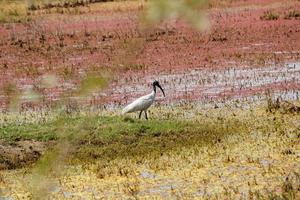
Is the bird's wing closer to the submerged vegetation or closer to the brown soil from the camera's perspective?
the submerged vegetation

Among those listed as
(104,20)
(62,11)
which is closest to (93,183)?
(104,20)

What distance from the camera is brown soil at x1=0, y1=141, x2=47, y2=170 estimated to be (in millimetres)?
7656

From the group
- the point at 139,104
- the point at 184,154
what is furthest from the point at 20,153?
the point at 139,104

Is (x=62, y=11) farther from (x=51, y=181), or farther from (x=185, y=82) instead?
(x=51, y=181)

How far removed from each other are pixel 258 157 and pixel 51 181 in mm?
6418

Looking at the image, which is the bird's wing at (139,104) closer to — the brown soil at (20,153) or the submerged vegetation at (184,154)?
the submerged vegetation at (184,154)

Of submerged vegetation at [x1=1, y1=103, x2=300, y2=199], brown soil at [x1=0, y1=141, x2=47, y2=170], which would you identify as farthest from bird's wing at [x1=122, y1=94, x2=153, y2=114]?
brown soil at [x1=0, y1=141, x2=47, y2=170]

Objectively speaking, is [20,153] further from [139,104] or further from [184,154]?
[139,104]

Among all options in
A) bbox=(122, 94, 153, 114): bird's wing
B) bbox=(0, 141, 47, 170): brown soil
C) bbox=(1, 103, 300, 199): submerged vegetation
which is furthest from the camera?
bbox=(122, 94, 153, 114): bird's wing

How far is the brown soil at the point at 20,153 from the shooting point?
7.66 meters

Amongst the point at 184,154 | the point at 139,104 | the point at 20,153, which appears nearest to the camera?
the point at 184,154

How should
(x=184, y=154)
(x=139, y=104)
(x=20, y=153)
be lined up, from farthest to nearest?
(x=139, y=104)
(x=20, y=153)
(x=184, y=154)

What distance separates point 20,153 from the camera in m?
7.93

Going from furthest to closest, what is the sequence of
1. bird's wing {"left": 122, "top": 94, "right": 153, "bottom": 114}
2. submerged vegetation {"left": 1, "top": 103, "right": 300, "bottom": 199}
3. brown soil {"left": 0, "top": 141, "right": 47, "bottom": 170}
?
bird's wing {"left": 122, "top": 94, "right": 153, "bottom": 114}
brown soil {"left": 0, "top": 141, "right": 47, "bottom": 170}
submerged vegetation {"left": 1, "top": 103, "right": 300, "bottom": 199}
